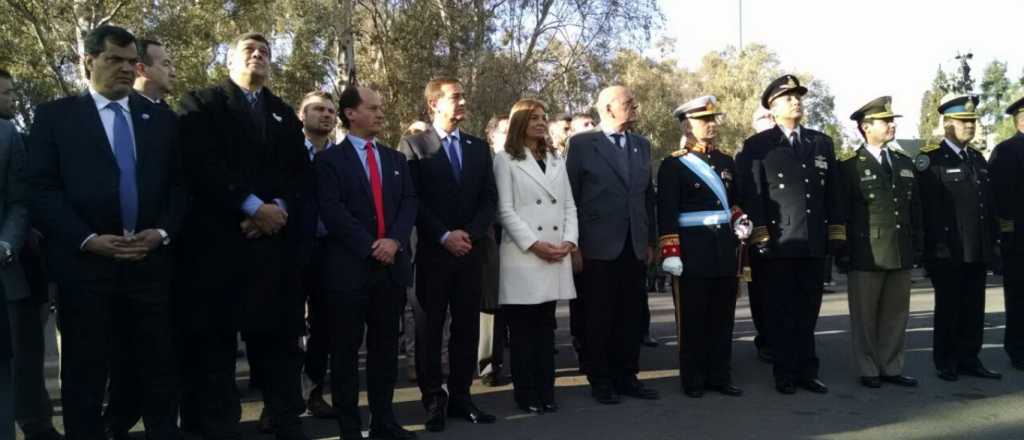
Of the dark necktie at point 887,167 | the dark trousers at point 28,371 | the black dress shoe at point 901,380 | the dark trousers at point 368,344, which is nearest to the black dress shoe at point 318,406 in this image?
the dark trousers at point 368,344

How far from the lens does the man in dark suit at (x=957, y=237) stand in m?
7.20

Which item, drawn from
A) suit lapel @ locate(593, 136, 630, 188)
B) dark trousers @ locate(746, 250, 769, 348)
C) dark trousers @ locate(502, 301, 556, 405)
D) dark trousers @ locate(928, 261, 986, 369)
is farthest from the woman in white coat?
dark trousers @ locate(928, 261, 986, 369)

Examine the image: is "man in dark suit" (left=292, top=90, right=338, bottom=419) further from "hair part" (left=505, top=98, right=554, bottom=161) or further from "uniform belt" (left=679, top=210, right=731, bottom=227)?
"uniform belt" (left=679, top=210, right=731, bottom=227)

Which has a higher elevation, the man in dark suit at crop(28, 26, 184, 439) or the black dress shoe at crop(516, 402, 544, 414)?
the man in dark suit at crop(28, 26, 184, 439)

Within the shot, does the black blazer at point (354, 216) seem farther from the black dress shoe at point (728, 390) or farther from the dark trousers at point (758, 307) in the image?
the dark trousers at point (758, 307)

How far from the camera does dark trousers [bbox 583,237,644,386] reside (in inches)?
254

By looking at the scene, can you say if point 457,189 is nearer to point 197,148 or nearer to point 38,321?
point 197,148

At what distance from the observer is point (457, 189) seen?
19.4 ft

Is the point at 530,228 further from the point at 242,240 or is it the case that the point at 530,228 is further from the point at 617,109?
the point at 242,240

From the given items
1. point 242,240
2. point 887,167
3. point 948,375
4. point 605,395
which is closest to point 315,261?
point 242,240

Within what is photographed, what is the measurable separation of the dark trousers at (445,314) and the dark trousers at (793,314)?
2.37 metres

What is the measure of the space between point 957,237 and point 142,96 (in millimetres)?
6120

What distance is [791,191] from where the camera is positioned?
6742mm

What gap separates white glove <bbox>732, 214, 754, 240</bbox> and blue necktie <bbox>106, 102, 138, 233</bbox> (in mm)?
4125
